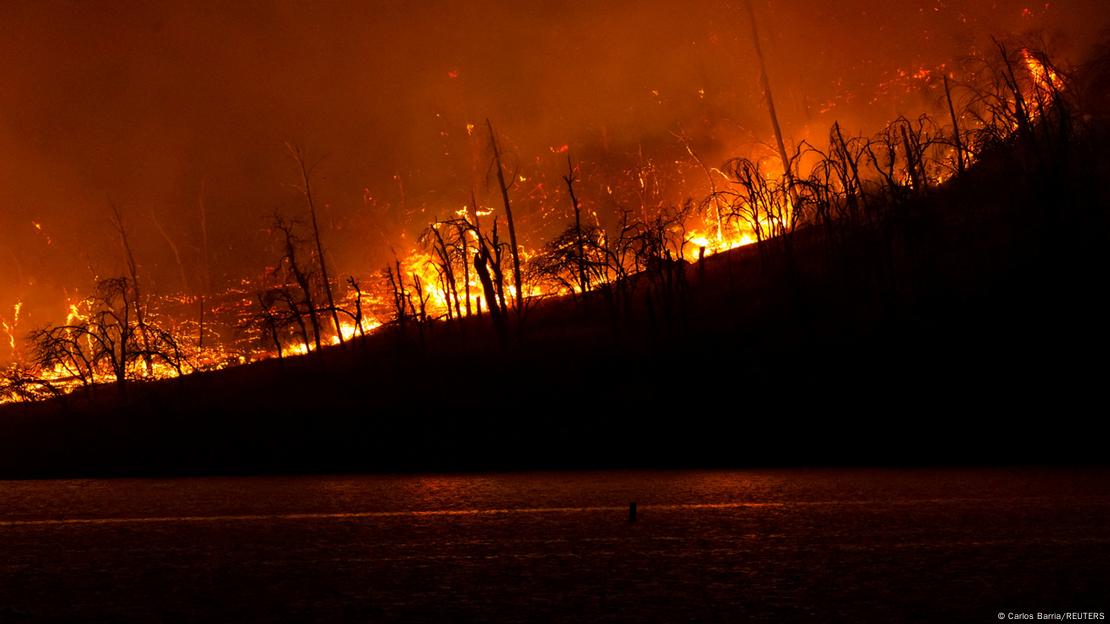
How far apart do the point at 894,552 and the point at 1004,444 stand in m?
11.2

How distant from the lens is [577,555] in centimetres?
725

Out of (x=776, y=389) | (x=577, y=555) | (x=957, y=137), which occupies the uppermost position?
(x=957, y=137)

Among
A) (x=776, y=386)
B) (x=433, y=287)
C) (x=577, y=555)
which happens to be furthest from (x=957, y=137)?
(x=433, y=287)

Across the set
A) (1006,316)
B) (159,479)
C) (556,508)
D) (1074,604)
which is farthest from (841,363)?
(1074,604)

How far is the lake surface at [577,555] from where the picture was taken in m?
5.77

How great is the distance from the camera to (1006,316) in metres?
21.9

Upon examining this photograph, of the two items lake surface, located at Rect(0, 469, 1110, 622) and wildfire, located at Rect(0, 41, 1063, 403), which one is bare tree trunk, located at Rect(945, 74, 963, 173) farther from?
lake surface, located at Rect(0, 469, 1110, 622)

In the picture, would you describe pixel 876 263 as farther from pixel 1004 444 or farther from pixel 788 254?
pixel 1004 444

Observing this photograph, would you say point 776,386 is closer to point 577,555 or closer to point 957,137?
point 957,137

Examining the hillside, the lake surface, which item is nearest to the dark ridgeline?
the hillside

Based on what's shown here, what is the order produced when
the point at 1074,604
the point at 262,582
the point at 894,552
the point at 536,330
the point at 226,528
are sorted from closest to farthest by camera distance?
the point at 1074,604 < the point at 262,582 < the point at 894,552 < the point at 226,528 < the point at 536,330

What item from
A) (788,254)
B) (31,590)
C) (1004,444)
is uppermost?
(788,254)

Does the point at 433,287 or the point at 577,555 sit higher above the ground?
the point at 433,287

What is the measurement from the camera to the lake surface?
5770mm
